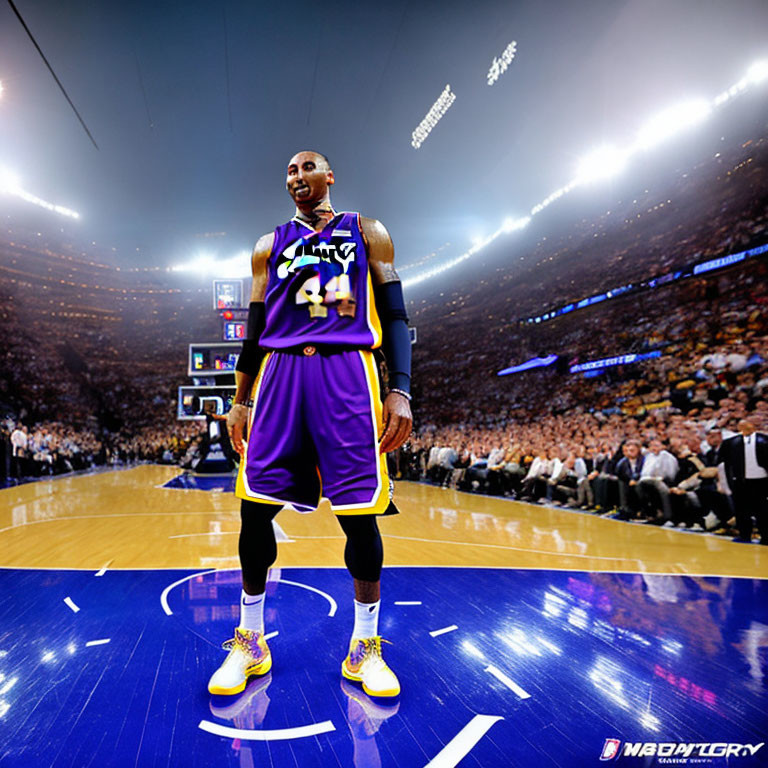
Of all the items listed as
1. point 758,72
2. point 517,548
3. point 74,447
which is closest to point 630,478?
point 517,548

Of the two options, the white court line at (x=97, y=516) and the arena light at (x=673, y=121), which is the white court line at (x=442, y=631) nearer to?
the white court line at (x=97, y=516)

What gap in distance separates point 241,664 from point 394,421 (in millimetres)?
879

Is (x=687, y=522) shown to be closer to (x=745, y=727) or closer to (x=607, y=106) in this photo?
(x=745, y=727)

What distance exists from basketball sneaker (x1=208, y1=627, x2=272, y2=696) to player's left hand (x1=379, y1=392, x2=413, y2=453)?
739 mm

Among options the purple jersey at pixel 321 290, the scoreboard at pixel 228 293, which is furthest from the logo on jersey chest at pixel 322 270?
the scoreboard at pixel 228 293

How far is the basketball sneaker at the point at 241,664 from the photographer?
1391mm

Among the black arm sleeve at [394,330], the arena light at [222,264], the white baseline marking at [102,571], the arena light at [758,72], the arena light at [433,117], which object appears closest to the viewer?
the black arm sleeve at [394,330]

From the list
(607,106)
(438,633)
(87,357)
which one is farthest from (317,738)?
(87,357)

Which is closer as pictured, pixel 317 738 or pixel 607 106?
pixel 317 738

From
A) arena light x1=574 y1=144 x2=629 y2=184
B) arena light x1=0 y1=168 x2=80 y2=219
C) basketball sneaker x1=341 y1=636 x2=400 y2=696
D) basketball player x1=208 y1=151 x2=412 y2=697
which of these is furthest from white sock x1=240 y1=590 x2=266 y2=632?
arena light x1=0 y1=168 x2=80 y2=219

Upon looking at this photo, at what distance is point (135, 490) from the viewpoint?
7.59m

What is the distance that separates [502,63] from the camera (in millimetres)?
6855

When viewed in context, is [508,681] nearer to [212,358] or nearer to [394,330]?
[394,330]

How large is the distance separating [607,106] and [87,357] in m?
17.3
